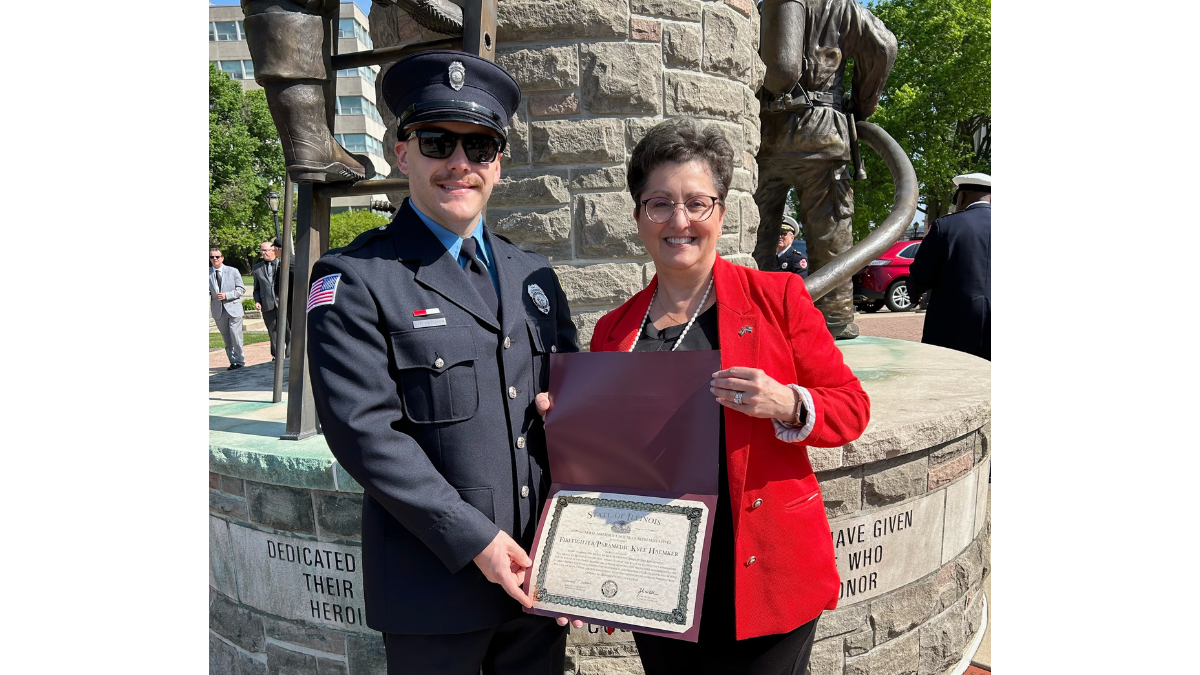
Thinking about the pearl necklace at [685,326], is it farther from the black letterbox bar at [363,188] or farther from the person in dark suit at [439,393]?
the black letterbox bar at [363,188]

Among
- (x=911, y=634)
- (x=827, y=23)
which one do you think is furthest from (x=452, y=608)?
(x=827, y=23)

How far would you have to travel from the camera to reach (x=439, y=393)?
1.65m

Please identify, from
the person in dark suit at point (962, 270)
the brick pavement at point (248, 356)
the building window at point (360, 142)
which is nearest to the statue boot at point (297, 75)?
the person in dark suit at point (962, 270)

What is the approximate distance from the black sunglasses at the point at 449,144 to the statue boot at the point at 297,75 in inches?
52.6

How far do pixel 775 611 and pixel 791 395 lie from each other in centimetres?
53

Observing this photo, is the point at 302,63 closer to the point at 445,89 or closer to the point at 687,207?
the point at 445,89

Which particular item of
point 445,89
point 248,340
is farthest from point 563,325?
point 248,340

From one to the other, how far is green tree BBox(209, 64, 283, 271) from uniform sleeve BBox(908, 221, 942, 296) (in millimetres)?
35934

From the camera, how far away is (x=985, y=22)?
926 inches

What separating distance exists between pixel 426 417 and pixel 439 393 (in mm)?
65

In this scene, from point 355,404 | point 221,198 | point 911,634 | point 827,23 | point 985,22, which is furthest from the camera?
point 221,198

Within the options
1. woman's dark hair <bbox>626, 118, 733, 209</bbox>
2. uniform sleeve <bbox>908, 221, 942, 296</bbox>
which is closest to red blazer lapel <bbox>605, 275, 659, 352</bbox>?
woman's dark hair <bbox>626, 118, 733, 209</bbox>

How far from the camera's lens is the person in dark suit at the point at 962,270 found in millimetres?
4816

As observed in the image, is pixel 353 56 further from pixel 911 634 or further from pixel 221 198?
pixel 221 198
